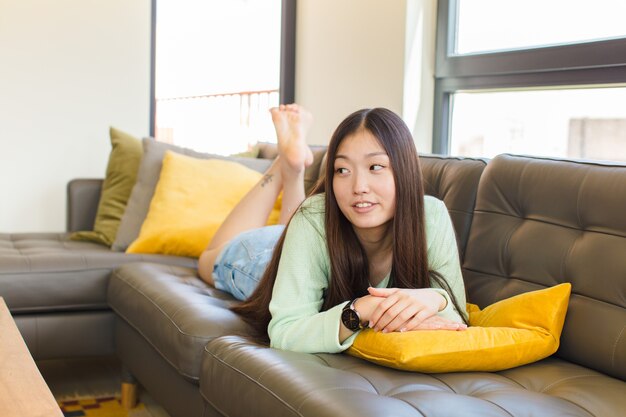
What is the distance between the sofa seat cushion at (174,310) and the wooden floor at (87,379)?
0.90 feet

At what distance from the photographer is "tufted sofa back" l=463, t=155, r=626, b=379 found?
1.87 meters

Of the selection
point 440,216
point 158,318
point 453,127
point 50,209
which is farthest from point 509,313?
point 50,209

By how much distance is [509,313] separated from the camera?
1921mm

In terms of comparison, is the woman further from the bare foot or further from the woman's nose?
the bare foot

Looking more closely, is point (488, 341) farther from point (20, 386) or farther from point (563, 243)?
point (20, 386)

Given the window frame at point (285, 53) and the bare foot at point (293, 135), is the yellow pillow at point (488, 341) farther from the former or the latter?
the window frame at point (285, 53)

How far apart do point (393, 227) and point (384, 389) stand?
17.2 inches

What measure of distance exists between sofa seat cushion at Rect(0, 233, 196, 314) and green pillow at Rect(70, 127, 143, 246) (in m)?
0.32

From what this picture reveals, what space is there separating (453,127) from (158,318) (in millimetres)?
1758

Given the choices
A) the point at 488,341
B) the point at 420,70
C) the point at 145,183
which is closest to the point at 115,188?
the point at 145,183

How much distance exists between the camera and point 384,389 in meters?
1.63

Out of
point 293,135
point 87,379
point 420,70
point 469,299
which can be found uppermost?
point 420,70

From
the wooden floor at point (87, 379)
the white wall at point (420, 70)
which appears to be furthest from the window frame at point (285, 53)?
the wooden floor at point (87, 379)

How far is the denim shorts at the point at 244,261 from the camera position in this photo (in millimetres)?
2547
